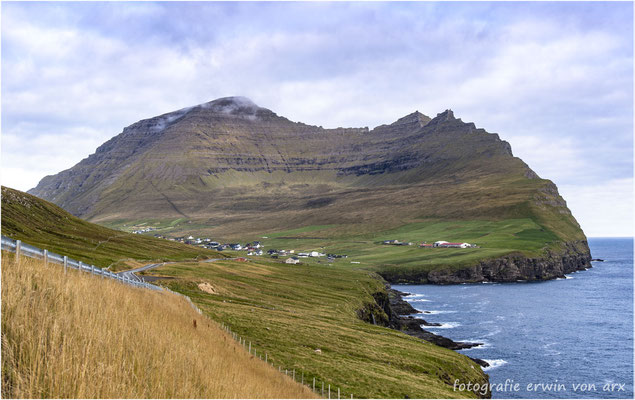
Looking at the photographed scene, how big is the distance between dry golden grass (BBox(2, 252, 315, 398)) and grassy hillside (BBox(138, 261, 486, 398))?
20.1 meters

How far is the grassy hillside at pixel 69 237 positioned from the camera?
90.8 metres

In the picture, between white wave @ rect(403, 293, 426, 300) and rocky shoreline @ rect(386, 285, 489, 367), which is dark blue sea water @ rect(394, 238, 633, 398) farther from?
rocky shoreline @ rect(386, 285, 489, 367)

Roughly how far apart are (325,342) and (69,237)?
9022 centimetres

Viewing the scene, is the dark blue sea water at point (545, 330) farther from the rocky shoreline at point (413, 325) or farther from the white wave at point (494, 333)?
the rocky shoreline at point (413, 325)

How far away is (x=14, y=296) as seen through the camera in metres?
12.4

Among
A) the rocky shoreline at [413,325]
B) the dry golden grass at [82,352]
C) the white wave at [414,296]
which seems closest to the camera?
the dry golden grass at [82,352]

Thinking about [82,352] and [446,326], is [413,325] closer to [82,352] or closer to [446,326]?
[446,326]

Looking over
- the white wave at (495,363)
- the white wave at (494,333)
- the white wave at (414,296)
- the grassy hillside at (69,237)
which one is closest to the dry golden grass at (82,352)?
the white wave at (495,363)

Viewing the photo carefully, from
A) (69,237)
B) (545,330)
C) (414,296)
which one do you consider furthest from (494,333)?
(69,237)

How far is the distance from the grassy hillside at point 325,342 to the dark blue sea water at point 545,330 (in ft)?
57.1

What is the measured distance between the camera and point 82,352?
37.8 feet

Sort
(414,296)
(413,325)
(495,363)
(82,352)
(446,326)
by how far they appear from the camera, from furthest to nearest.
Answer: (414,296) → (446,326) → (413,325) → (495,363) → (82,352)

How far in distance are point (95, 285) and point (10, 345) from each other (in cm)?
807

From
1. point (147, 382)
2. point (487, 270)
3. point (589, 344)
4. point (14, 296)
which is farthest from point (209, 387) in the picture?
point (487, 270)
